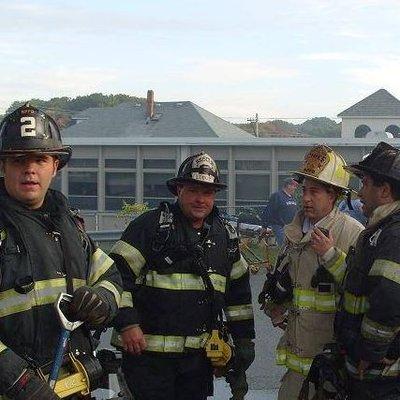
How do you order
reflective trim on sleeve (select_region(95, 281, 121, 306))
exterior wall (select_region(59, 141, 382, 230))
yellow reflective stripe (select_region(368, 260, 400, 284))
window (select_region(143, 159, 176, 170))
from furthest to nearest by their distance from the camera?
window (select_region(143, 159, 176, 170)) < exterior wall (select_region(59, 141, 382, 230)) < yellow reflective stripe (select_region(368, 260, 400, 284)) < reflective trim on sleeve (select_region(95, 281, 121, 306))

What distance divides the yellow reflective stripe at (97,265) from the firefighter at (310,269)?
3.94ft

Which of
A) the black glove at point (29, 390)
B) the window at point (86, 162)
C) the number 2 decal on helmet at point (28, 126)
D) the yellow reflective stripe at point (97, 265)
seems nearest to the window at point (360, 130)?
the window at point (86, 162)

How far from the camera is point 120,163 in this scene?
27.5m

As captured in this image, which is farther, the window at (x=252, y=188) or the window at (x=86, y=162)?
the window at (x=86, y=162)

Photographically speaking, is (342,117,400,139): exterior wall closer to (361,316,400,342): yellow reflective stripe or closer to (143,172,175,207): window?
(143,172,175,207): window

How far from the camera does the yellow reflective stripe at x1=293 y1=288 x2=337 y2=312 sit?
4.07 m

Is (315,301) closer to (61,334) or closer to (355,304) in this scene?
(355,304)

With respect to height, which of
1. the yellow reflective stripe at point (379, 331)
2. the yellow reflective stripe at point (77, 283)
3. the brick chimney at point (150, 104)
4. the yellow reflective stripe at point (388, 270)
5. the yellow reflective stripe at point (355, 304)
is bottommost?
the yellow reflective stripe at point (379, 331)

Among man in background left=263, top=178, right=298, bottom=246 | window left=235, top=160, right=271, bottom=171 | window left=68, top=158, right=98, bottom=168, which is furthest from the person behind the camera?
window left=68, top=158, right=98, bottom=168

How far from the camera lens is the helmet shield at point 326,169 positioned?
420 centimetres

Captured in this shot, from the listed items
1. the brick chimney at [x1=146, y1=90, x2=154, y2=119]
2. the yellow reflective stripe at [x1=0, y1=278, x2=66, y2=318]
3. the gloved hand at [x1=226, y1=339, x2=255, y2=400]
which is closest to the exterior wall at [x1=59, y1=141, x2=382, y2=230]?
the brick chimney at [x1=146, y1=90, x2=154, y2=119]

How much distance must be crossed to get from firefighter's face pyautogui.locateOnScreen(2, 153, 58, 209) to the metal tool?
1.49 ft

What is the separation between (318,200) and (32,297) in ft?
6.21

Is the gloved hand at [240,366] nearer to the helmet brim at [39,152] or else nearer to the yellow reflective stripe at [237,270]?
the yellow reflective stripe at [237,270]
